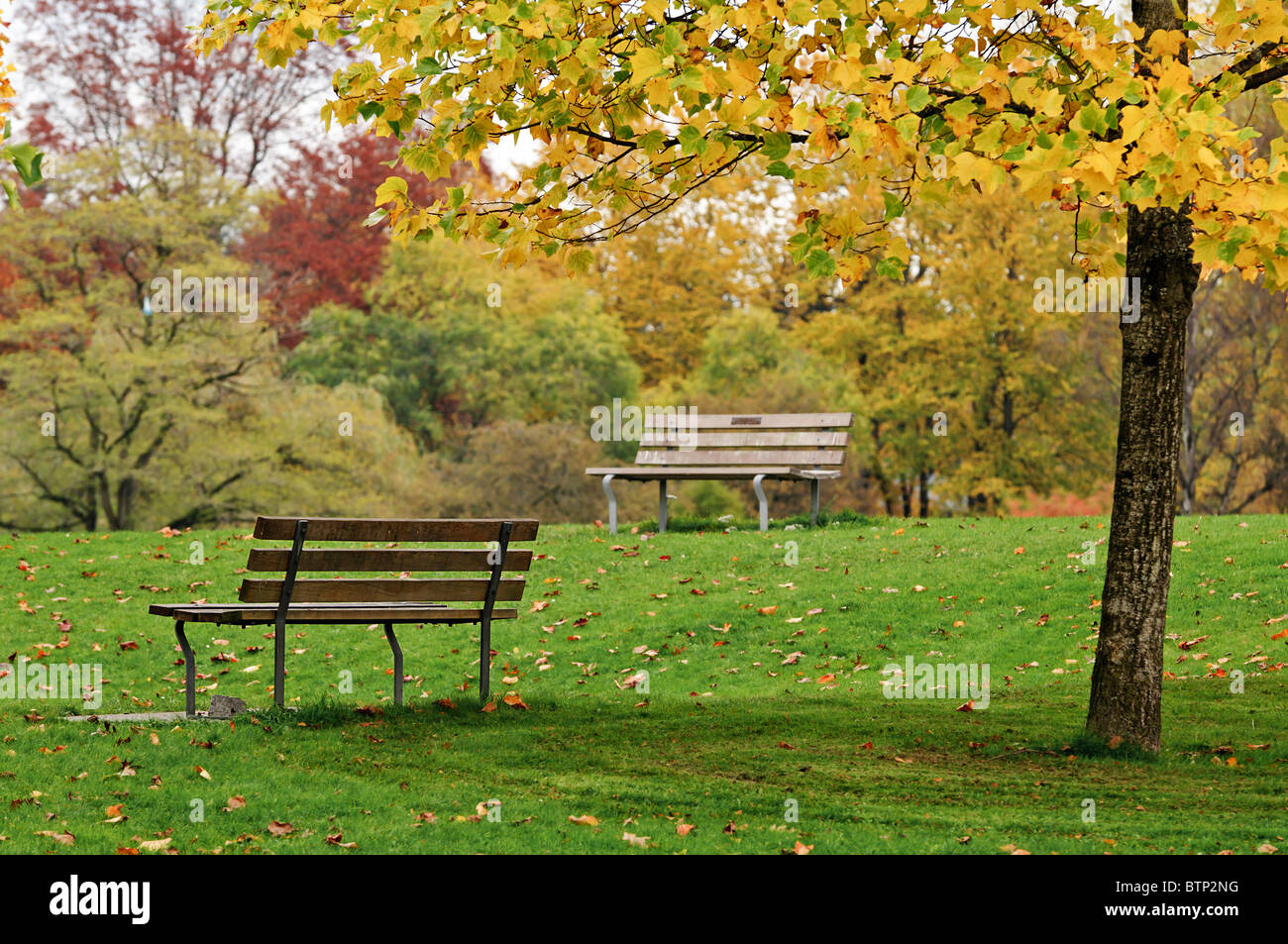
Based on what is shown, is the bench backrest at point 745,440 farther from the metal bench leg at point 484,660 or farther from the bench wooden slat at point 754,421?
the metal bench leg at point 484,660

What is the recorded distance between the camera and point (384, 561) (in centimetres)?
753

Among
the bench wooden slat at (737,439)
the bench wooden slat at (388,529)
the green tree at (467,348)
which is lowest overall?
the bench wooden slat at (388,529)

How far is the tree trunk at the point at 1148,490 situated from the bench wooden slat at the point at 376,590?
3.68 metres

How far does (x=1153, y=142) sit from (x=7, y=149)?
393 centimetres

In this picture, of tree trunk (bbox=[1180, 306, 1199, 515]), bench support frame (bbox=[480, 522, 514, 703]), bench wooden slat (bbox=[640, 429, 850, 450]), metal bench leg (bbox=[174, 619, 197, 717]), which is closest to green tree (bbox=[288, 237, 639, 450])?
tree trunk (bbox=[1180, 306, 1199, 515])

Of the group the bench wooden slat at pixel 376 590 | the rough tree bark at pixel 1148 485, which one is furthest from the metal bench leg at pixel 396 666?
the rough tree bark at pixel 1148 485

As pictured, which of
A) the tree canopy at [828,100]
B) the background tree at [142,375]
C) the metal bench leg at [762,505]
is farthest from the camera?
the background tree at [142,375]

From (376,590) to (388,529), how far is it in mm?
532

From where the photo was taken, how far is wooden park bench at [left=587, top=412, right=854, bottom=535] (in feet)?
49.9

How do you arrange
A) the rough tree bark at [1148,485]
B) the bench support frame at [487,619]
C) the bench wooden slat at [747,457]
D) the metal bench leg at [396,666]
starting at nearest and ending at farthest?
the rough tree bark at [1148,485] < the bench support frame at [487,619] < the metal bench leg at [396,666] < the bench wooden slat at [747,457]

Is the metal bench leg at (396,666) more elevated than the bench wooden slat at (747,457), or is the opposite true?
the bench wooden slat at (747,457)

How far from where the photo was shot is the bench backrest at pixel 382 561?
7207 millimetres

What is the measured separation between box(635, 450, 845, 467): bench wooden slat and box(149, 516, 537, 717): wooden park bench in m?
7.53

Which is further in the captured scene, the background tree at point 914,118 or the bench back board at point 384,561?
the bench back board at point 384,561
